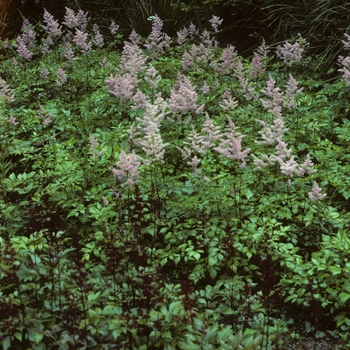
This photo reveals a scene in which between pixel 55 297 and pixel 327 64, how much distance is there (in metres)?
6.27

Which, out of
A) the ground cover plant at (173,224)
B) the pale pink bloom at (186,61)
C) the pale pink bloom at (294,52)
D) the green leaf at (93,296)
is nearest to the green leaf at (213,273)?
the ground cover plant at (173,224)

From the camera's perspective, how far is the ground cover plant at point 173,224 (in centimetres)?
315

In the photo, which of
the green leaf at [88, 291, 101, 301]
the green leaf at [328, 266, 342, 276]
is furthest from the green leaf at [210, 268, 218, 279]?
the green leaf at [88, 291, 101, 301]

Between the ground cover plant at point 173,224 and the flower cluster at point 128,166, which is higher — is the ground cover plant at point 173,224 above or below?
below

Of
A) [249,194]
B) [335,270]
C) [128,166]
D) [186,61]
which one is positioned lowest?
[335,270]

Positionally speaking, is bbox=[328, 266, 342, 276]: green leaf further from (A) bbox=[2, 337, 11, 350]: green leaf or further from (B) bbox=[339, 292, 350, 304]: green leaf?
(A) bbox=[2, 337, 11, 350]: green leaf

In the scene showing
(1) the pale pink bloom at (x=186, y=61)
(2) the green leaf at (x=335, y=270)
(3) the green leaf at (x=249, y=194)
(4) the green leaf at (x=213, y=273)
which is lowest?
(4) the green leaf at (x=213, y=273)

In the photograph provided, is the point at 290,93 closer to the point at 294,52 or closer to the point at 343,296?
the point at 294,52

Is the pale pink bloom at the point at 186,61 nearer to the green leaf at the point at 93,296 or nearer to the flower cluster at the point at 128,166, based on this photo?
the flower cluster at the point at 128,166

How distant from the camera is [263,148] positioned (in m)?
5.69

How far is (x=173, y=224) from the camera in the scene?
4508mm

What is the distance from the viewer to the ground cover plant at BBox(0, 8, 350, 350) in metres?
3.15

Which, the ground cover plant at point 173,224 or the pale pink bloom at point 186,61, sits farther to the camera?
the pale pink bloom at point 186,61

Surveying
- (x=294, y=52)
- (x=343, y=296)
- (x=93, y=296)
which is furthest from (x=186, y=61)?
(x=93, y=296)
